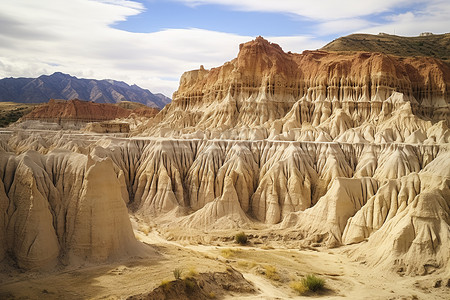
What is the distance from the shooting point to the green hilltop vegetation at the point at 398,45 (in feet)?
337

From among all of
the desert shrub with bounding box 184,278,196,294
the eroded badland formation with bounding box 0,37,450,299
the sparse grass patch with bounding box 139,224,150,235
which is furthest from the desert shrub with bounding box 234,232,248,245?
the desert shrub with bounding box 184,278,196,294

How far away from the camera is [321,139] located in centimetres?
4675

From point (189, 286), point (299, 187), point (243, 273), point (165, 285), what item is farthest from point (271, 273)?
point (299, 187)

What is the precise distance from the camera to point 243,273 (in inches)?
906

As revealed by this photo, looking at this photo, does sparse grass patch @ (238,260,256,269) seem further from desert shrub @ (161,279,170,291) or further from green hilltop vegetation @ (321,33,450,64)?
green hilltop vegetation @ (321,33,450,64)

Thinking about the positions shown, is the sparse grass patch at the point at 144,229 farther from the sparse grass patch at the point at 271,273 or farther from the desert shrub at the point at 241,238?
the sparse grass patch at the point at 271,273

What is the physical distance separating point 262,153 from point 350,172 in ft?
32.7

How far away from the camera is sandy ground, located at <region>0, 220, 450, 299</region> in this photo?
16.5 metres

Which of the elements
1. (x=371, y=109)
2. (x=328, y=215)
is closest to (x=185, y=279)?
(x=328, y=215)

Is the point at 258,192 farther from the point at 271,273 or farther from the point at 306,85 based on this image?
the point at 306,85

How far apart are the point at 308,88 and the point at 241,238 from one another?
1563 inches

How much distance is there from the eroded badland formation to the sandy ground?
0.11 m

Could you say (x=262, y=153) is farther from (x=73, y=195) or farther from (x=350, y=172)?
(x=73, y=195)

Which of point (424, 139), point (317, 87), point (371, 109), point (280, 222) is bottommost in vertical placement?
point (280, 222)
